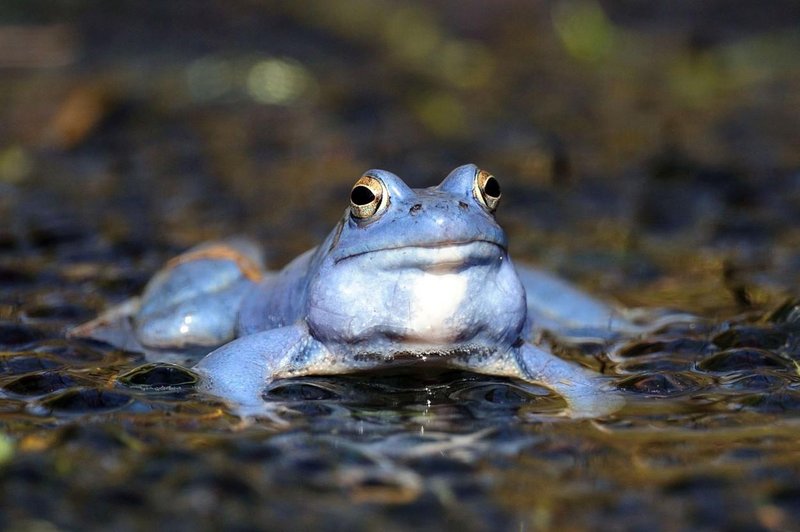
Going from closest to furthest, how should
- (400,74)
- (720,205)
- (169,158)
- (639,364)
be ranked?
(639,364), (720,205), (169,158), (400,74)

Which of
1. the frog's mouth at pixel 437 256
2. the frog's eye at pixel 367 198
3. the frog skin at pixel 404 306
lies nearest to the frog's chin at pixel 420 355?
the frog skin at pixel 404 306

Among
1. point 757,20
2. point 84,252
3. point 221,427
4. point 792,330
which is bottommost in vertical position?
point 221,427

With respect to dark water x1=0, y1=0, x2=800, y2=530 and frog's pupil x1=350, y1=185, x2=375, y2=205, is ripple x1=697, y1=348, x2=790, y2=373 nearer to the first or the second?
dark water x1=0, y1=0, x2=800, y2=530

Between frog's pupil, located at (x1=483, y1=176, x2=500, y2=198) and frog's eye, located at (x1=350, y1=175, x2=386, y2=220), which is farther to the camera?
frog's pupil, located at (x1=483, y1=176, x2=500, y2=198)

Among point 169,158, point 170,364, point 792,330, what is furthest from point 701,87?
point 170,364

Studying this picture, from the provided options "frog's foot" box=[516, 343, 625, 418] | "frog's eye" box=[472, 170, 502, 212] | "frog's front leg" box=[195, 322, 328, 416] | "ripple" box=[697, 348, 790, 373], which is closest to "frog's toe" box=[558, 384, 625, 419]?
"frog's foot" box=[516, 343, 625, 418]

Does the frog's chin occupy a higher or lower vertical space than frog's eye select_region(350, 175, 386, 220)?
lower

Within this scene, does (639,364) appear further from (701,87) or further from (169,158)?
(701,87)
